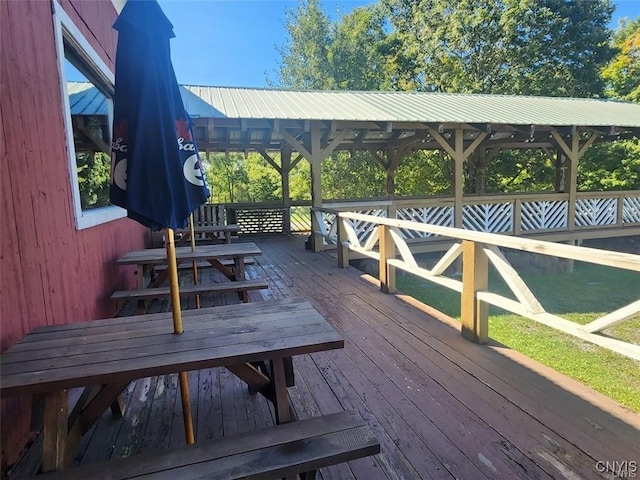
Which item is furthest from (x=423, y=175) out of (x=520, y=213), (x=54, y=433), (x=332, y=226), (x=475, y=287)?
(x=54, y=433)

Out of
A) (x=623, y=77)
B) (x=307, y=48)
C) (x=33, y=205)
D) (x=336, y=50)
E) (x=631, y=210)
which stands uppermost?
(x=307, y=48)

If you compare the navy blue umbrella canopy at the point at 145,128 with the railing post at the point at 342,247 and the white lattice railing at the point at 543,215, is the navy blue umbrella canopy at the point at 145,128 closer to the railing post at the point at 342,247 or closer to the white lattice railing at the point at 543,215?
the railing post at the point at 342,247

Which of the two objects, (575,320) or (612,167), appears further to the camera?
(612,167)

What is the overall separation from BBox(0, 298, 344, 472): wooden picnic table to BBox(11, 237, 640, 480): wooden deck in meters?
0.42

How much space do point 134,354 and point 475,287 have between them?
2.48 metres

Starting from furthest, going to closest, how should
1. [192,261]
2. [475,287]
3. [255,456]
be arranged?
[192,261], [475,287], [255,456]

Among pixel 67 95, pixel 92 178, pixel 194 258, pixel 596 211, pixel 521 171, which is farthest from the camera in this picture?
pixel 521 171

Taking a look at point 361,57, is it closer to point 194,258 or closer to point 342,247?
point 342,247

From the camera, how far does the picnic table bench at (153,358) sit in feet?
4.53

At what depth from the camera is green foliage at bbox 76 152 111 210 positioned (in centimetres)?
324

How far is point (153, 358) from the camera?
4.90ft

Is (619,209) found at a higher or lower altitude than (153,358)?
lower

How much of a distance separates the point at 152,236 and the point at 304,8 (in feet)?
67.6

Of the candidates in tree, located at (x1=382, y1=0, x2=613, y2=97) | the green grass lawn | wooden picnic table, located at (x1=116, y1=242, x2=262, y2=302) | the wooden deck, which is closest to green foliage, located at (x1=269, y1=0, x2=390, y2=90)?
tree, located at (x1=382, y1=0, x2=613, y2=97)
